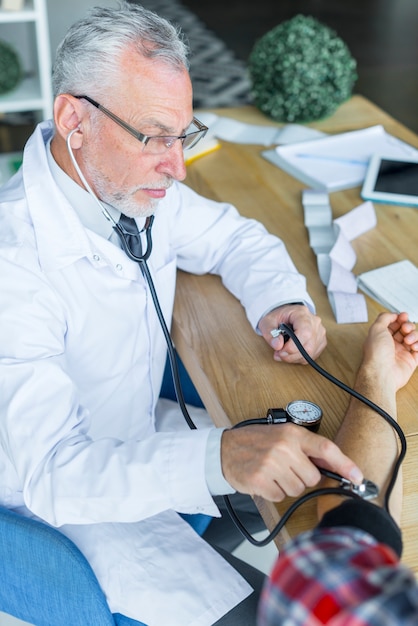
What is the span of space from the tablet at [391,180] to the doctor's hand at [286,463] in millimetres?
992

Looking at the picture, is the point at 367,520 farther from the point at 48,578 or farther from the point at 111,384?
the point at 111,384

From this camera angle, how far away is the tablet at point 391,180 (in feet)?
6.38

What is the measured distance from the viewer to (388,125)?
7.73 ft

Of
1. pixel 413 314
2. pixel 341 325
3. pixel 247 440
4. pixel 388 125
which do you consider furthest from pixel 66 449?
pixel 388 125

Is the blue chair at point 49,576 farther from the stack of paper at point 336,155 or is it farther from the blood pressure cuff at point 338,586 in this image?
the stack of paper at point 336,155

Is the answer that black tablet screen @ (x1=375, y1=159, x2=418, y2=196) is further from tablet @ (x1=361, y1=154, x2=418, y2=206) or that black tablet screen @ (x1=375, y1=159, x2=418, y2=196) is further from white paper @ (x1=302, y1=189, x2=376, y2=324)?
white paper @ (x1=302, y1=189, x2=376, y2=324)

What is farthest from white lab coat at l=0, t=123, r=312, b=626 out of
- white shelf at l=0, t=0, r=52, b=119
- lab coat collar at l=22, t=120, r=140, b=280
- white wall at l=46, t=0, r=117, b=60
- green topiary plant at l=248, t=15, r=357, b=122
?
white wall at l=46, t=0, r=117, b=60

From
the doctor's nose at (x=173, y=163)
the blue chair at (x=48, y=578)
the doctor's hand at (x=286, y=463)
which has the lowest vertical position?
the blue chair at (x=48, y=578)

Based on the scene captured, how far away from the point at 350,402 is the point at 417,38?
590 cm

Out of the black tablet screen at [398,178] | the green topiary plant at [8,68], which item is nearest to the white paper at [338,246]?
the black tablet screen at [398,178]

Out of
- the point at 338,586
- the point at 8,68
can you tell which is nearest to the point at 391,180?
the point at 338,586

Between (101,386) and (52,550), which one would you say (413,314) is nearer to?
(101,386)

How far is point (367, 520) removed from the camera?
0.95 m

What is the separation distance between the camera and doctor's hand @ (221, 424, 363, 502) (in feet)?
3.53
